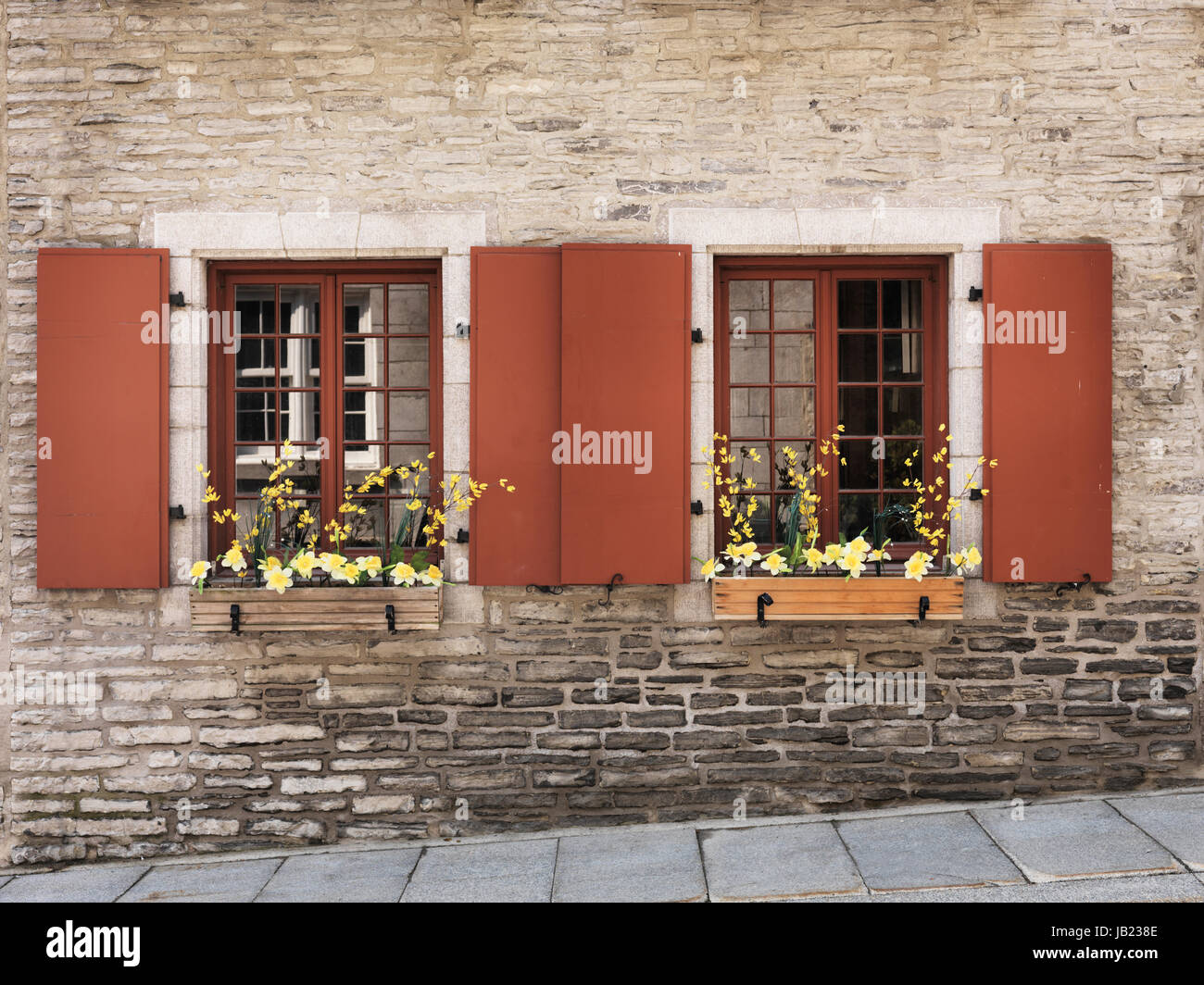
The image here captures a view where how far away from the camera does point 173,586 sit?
436 cm

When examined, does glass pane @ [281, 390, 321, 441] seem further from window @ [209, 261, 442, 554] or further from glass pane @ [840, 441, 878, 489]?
glass pane @ [840, 441, 878, 489]

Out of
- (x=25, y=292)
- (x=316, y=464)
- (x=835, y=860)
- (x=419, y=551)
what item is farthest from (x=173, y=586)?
(x=835, y=860)

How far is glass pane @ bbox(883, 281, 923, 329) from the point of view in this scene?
4582 millimetres

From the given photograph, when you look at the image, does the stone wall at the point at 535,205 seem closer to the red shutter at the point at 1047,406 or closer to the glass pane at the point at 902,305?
the red shutter at the point at 1047,406

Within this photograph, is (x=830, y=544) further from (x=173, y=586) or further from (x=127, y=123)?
(x=127, y=123)

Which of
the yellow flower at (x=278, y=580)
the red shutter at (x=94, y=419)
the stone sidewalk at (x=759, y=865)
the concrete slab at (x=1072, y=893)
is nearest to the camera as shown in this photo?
the concrete slab at (x=1072, y=893)

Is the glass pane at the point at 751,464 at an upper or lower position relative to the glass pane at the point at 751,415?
lower

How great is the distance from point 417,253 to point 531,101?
2.84ft

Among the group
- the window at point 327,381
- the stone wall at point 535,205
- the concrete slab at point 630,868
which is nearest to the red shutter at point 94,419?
the stone wall at point 535,205

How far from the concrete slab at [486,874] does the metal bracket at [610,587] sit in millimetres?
1074

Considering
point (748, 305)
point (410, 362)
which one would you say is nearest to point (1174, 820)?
point (748, 305)

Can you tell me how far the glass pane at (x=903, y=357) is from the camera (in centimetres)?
459

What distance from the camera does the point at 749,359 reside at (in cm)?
461

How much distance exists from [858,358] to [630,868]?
2.54 metres
